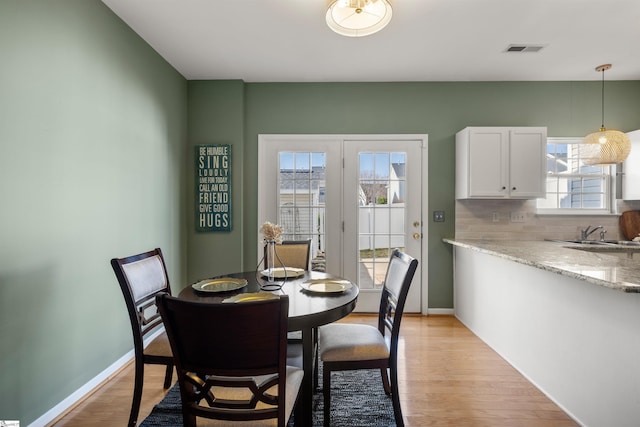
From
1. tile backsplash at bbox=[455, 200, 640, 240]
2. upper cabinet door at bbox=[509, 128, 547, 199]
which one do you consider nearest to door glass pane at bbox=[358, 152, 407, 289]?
tile backsplash at bbox=[455, 200, 640, 240]

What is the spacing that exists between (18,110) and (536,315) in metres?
3.31

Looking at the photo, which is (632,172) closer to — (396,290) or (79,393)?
(396,290)

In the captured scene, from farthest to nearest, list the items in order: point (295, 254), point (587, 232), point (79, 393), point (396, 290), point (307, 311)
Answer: point (587, 232)
point (295, 254)
point (79, 393)
point (396, 290)
point (307, 311)

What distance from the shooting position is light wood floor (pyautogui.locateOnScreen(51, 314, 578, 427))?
77.3 inches

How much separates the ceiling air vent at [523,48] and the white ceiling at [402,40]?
0.19ft

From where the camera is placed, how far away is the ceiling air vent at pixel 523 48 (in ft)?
9.90

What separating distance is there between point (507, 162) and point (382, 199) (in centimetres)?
132

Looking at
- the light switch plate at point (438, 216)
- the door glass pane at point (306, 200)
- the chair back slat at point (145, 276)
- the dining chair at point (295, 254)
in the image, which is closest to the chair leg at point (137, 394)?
the chair back slat at point (145, 276)

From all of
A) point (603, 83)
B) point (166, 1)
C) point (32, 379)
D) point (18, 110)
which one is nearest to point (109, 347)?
point (32, 379)

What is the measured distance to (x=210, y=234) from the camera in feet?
12.5

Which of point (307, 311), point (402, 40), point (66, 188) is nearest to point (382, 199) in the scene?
point (402, 40)

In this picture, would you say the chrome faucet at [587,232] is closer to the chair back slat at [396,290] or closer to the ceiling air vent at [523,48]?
the ceiling air vent at [523,48]

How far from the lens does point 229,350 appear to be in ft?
3.67

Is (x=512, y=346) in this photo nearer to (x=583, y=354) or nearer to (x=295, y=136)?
(x=583, y=354)
